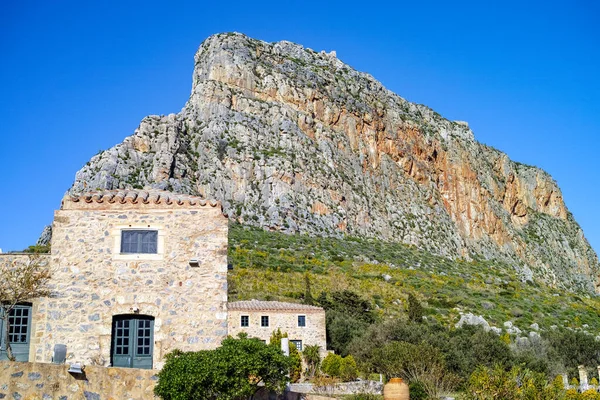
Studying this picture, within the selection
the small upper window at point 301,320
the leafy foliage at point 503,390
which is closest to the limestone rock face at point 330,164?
the small upper window at point 301,320

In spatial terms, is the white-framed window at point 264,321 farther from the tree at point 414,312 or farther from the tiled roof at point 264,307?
the tree at point 414,312

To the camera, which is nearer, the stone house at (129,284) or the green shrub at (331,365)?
the stone house at (129,284)

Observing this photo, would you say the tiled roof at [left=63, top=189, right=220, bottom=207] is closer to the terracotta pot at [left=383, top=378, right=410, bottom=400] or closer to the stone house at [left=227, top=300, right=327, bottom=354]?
the terracotta pot at [left=383, top=378, right=410, bottom=400]

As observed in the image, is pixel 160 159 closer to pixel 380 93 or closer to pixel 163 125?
pixel 163 125

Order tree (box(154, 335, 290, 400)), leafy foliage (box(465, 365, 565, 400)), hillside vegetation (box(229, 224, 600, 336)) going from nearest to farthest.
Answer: tree (box(154, 335, 290, 400)), leafy foliage (box(465, 365, 565, 400)), hillside vegetation (box(229, 224, 600, 336))

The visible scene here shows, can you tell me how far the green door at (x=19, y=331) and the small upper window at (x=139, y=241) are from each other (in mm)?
3095

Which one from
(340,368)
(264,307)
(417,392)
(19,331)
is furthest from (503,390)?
(264,307)

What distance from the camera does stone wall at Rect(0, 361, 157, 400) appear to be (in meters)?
13.3

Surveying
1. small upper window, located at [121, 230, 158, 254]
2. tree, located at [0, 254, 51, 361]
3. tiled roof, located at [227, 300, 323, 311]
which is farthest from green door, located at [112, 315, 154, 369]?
tiled roof, located at [227, 300, 323, 311]

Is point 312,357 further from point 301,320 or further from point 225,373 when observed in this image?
point 225,373

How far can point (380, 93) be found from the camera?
120m

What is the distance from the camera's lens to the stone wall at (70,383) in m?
13.3

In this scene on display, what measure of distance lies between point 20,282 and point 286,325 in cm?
2418

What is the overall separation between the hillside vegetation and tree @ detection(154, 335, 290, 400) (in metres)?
34.0
